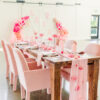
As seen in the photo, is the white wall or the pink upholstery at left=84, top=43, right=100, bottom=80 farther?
the white wall

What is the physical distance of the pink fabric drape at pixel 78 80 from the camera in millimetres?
2518

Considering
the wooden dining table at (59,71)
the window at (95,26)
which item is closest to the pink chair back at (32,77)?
the wooden dining table at (59,71)

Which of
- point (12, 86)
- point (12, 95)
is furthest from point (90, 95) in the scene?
point (12, 86)

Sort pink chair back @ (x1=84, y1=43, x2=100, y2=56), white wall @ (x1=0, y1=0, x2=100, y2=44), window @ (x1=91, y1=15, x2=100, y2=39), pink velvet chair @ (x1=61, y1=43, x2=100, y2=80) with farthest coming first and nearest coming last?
window @ (x1=91, y1=15, x2=100, y2=39), white wall @ (x1=0, y1=0, x2=100, y2=44), pink chair back @ (x1=84, y1=43, x2=100, y2=56), pink velvet chair @ (x1=61, y1=43, x2=100, y2=80)

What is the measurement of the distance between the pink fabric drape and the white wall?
750cm

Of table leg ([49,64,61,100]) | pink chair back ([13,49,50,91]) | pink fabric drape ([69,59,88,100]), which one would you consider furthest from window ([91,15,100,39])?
table leg ([49,64,61,100])

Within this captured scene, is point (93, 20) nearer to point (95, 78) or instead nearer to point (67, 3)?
point (67, 3)

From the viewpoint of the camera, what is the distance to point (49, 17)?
1124 centimetres

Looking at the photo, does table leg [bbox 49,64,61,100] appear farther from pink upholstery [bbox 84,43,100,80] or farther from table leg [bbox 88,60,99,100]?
pink upholstery [bbox 84,43,100,80]

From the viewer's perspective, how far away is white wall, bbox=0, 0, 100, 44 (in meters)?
9.91

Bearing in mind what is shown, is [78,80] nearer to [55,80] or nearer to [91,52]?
[55,80]

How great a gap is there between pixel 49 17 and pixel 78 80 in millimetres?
9060

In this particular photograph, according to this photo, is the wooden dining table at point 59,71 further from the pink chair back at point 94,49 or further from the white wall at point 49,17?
the white wall at point 49,17

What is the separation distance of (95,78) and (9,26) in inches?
321
